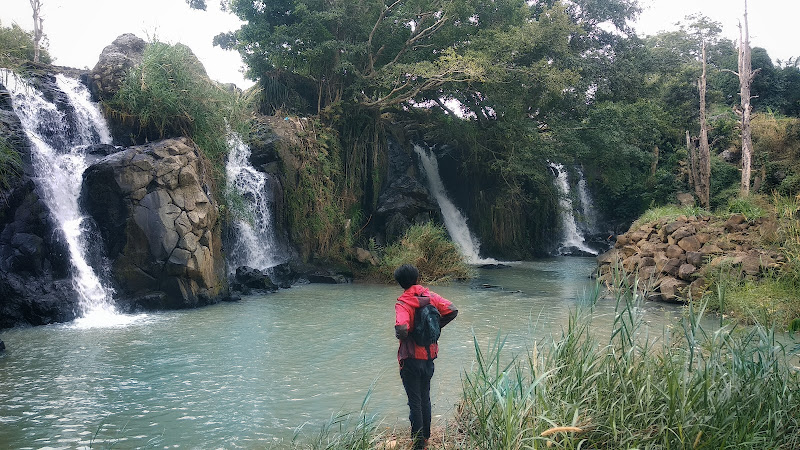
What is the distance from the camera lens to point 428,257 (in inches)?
594

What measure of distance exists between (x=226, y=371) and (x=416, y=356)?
361 centimetres

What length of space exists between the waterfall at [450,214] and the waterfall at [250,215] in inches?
292

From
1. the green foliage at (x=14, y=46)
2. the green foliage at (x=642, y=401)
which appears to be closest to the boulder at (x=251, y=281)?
the green foliage at (x=14, y=46)

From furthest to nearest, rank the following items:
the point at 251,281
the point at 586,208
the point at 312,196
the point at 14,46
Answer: the point at 586,208 → the point at 312,196 → the point at 14,46 → the point at 251,281

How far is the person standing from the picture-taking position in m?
3.96

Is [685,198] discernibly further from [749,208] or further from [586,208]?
[749,208]

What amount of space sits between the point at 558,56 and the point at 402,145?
19.0 ft

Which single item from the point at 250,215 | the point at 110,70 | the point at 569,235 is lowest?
the point at 569,235

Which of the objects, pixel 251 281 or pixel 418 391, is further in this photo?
pixel 251 281

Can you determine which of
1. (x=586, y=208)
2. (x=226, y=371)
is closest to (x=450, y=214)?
(x=586, y=208)

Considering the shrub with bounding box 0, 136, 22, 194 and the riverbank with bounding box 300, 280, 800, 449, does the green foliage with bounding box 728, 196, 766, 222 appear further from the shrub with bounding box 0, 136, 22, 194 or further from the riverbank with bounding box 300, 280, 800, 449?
the shrub with bounding box 0, 136, 22, 194

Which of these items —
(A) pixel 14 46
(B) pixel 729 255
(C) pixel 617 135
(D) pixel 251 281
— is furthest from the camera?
(C) pixel 617 135

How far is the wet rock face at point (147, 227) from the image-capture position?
10617 mm

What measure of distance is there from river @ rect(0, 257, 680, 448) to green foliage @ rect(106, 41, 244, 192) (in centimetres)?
389
